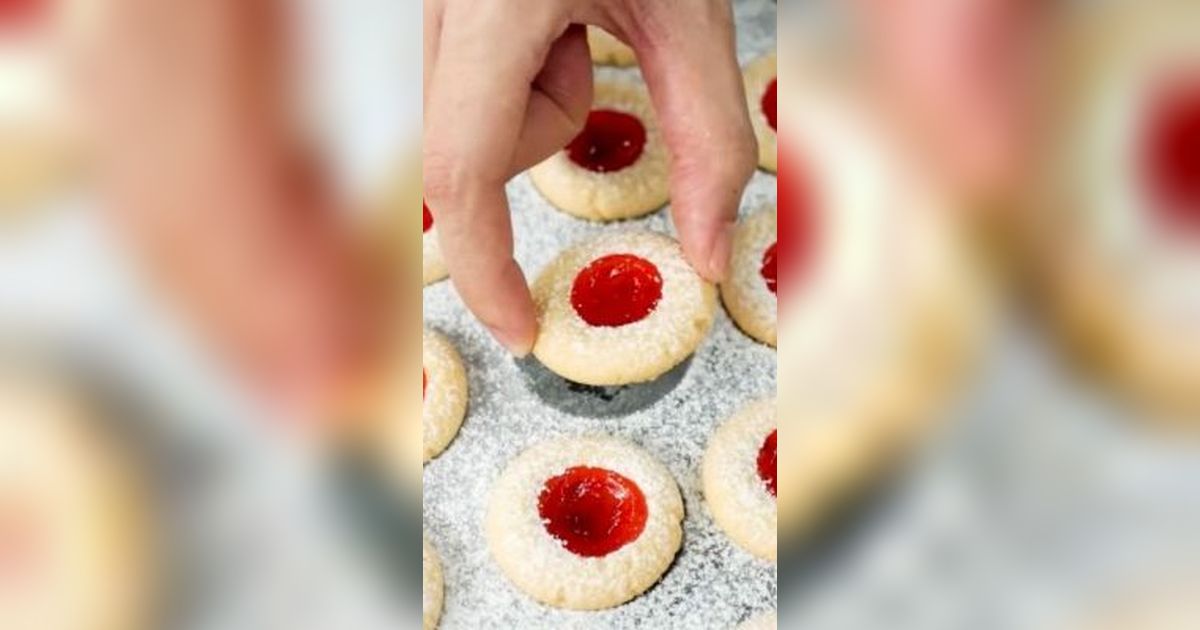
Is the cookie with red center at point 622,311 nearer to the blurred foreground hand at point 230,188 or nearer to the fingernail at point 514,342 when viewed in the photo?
the fingernail at point 514,342

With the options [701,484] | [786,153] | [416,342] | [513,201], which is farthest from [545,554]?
[416,342]

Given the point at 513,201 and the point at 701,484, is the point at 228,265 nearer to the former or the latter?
the point at 701,484

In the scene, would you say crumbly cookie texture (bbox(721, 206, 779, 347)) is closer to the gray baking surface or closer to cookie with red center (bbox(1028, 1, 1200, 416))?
the gray baking surface

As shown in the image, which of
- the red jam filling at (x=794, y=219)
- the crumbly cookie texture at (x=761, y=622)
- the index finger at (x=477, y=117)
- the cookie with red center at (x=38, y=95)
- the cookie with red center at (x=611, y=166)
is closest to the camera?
the cookie with red center at (x=38, y=95)

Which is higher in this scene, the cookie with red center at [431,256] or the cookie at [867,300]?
the cookie at [867,300]

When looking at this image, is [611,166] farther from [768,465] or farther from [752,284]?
[768,465]

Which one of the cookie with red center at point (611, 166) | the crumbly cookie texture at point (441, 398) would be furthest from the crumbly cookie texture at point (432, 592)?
the cookie with red center at point (611, 166)
